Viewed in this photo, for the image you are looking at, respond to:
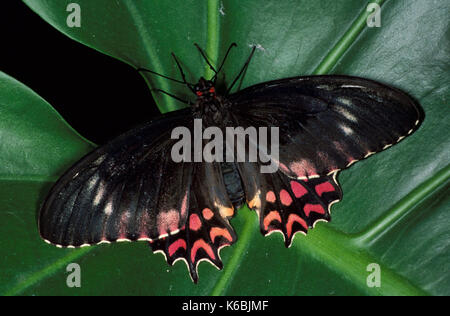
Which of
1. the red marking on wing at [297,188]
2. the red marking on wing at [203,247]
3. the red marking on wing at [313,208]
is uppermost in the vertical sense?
the red marking on wing at [297,188]

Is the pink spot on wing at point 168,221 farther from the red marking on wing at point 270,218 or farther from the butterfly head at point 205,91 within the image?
the butterfly head at point 205,91

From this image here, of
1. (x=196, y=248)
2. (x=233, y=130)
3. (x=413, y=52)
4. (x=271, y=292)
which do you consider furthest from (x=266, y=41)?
(x=271, y=292)

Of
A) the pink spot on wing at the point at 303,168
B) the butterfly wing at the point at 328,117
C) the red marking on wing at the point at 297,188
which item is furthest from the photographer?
the red marking on wing at the point at 297,188

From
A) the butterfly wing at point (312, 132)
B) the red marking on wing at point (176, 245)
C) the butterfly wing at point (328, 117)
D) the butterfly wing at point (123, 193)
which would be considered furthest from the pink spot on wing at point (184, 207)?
the butterfly wing at point (328, 117)

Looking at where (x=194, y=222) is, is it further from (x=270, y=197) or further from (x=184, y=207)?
(x=270, y=197)

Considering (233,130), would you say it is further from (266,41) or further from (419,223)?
(419,223)

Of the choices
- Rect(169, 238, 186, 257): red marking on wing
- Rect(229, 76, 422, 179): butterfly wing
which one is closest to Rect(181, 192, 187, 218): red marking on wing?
Rect(169, 238, 186, 257): red marking on wing

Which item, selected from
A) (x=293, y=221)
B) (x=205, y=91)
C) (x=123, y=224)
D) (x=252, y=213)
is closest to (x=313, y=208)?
(x=293, y=221)

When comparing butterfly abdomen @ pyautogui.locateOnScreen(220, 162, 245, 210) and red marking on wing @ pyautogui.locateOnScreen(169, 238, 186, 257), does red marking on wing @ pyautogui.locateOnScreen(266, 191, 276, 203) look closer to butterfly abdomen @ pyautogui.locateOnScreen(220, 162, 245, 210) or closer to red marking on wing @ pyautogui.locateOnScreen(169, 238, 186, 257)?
butterfly abdomen @ pyautogui.locateOnScreen(220, 162, 245, 210)
